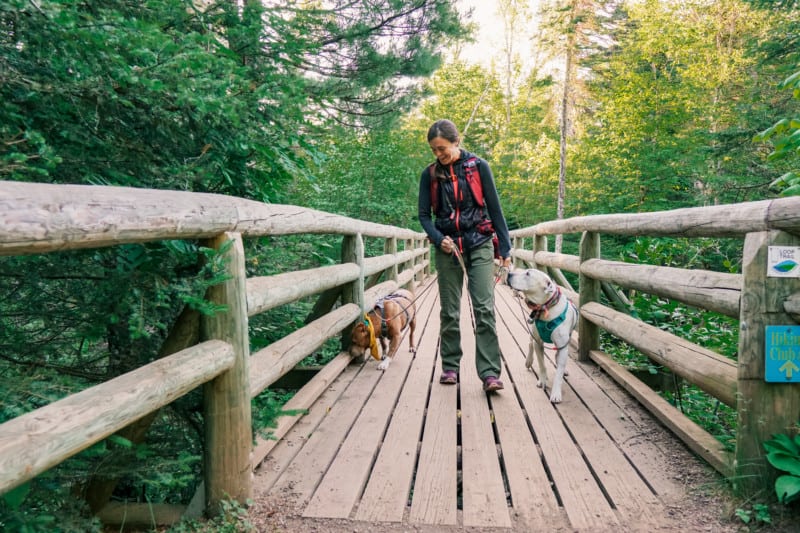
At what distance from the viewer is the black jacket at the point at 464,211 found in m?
3.59

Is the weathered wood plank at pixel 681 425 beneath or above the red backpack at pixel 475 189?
beneath

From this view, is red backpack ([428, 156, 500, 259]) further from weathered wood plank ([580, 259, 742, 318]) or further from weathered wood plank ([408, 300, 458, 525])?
weathered wood plank ([408, 300, 458, 525])

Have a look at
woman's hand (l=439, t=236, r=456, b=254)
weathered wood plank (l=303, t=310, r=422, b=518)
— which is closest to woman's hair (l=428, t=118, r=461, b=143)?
woman's hand (l=439, t=236, r=456, b=254)

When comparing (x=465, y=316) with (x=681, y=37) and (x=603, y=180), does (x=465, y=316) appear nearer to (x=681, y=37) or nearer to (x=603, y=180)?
(x=603, y=180)

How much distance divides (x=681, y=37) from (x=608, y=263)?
1670cm

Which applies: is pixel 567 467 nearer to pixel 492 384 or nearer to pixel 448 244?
pixel 492 384

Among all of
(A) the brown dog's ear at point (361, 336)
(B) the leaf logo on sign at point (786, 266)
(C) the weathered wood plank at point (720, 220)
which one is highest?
(C) the weathered wood plank at point (720, 220)

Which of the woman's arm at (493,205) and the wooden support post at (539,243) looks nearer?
the woman's arm at (493,205)

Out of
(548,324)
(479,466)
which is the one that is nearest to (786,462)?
(479,466)

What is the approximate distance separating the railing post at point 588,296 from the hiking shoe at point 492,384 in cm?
136

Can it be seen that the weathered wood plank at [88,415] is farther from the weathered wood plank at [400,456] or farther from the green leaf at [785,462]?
the green leaf at [785,462]

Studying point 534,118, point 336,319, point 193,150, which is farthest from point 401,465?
point 534,118

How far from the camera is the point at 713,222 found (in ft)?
7.54

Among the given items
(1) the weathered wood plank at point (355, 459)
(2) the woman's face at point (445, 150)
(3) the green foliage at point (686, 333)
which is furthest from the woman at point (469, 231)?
(3) the green foliage at point (686, 333)
